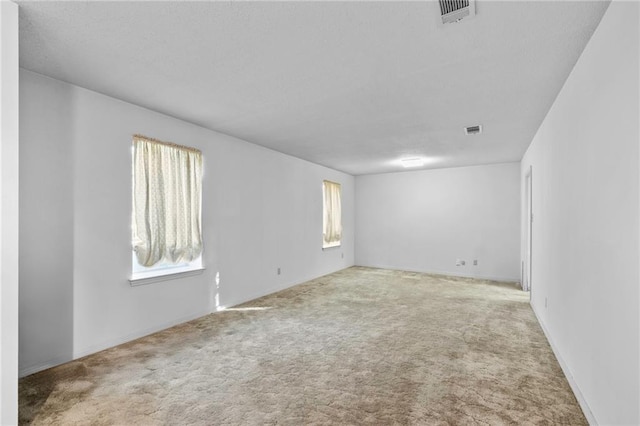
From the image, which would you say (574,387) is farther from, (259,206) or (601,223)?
(259,206)

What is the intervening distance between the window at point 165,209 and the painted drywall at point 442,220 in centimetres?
509

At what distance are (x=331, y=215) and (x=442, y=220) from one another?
2.58 meters

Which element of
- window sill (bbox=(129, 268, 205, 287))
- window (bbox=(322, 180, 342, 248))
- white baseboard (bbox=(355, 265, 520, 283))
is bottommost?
white baseboard (bbox=(355, 265, 520, 283))

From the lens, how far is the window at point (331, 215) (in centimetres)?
725

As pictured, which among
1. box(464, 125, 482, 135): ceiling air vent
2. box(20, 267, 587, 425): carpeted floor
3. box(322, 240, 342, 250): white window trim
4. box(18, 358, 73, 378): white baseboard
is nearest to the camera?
box(20, 267, 587, 425): carpeted floor

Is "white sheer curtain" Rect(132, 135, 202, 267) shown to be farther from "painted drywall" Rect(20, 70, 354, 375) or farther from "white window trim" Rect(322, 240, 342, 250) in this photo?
"white window trim" Rect(322, 240, 342, 250)

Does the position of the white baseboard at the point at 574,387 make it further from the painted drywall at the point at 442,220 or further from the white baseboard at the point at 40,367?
the white baseboard at the point at 40,367

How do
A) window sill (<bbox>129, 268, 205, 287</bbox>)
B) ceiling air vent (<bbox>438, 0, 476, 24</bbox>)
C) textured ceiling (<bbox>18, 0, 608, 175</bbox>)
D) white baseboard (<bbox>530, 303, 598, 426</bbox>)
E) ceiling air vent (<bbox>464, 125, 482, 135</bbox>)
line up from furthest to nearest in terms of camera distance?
ceiling air vent (<bbox>464, 125, 482, 135</bbox>)
window sill (<bbox>129, 268, 205, 287</bbox>)
white baseboard (<bbox>530, 303, 598, 426</bbox>)
textured ceiling (<bbox>18, 0, 608, 175</bbox>)
ceiling air vent (<bbox>438, 0, 476, 24</bbox>)

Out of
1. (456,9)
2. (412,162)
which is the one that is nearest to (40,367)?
(456,9)

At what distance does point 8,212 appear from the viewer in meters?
1.83

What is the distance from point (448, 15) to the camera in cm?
187

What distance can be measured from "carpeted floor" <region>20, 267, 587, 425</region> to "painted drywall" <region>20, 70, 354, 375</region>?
0.26 meters

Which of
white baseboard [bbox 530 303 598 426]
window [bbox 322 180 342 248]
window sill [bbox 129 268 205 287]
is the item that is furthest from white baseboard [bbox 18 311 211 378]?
white baseboard [bbox 530 303 598 426]

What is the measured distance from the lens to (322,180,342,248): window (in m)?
7.25
